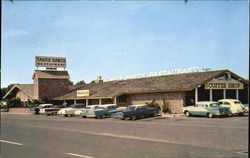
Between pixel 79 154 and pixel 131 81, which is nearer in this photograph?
pixel 79 154

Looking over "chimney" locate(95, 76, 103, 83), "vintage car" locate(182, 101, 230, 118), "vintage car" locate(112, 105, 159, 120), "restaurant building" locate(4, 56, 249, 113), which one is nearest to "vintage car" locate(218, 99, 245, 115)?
"vintage car" locate(182, 101, 230, 118)

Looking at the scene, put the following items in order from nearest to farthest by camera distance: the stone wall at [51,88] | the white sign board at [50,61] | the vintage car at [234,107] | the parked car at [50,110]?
the vintage car at [234,107]
the parked car at [50,110]
the stone wall at [51,88]
the white sign board at [50,61]

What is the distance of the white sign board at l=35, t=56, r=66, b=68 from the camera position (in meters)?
58.4

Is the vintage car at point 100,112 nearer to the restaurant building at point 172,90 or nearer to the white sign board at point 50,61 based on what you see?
the restaurant building at point 172,90

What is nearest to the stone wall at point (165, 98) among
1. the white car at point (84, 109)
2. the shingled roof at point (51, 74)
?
the white car at point (84, 109)

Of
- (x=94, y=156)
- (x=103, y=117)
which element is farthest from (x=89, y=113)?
(x=94, y=156)

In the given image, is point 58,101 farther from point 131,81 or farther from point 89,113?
point 89,113

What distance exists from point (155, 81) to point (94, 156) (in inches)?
1193

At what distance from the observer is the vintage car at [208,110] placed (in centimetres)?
2772

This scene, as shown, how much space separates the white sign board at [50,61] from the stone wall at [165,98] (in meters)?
23.0

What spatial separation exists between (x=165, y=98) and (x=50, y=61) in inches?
1174

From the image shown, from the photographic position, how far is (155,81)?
40.4 metres

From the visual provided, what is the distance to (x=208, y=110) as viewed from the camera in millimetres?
28422

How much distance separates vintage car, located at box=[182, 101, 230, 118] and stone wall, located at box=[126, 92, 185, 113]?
165 inches
